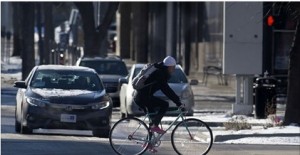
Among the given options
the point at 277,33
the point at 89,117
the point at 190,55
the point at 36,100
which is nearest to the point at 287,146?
the point at 89,117

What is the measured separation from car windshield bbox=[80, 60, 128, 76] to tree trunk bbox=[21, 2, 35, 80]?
8547mm

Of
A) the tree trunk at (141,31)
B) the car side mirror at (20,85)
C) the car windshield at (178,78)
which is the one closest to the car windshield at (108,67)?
the car windshield at (178,78)

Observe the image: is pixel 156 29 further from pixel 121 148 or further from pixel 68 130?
pixel 121 148

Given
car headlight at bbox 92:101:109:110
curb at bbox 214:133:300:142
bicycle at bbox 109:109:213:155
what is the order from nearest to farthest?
bicycle at bbox 109:109:213:155 < car headlight at bbox 92:101:109:110 < curb at bbox 214:133:300:142

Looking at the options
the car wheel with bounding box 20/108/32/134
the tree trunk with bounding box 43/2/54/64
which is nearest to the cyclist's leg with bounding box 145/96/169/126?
the car wheel with bounding box 20/108/32/134

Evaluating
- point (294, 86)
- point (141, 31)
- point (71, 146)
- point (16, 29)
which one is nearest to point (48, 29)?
point (141, 31)

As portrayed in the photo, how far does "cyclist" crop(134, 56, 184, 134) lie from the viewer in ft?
47.1

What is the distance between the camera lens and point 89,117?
56.5 feet

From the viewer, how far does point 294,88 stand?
20.3m

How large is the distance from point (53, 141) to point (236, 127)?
4.70 m

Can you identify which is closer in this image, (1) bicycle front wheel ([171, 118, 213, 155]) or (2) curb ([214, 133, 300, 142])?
(1) bicycle front wheel ([171, 118, 213, 155])

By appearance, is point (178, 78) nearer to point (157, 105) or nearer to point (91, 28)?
point (157, 105)

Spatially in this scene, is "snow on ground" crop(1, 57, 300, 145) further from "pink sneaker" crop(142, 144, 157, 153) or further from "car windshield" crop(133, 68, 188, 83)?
"pink sneaker" crop(142, 144, 157, 153)

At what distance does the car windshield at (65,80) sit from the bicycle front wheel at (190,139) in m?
4.10
